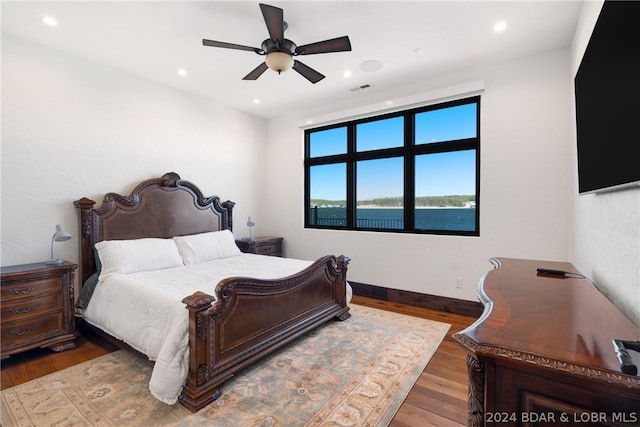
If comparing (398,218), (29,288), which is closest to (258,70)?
(398,218)

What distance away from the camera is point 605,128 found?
1.44 meters

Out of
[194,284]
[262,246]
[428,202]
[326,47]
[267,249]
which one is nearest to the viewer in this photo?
[326,47]

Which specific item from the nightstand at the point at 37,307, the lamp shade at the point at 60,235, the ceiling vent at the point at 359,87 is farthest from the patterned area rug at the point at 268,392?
the ceiling vent at the point at 359,87

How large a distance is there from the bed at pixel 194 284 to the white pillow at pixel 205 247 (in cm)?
1

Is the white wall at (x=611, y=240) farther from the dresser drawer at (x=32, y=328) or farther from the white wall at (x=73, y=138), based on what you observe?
the white wall at (x=73, y=138)

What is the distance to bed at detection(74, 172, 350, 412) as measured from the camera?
2.00m

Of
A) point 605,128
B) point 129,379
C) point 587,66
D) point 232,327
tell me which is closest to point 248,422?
point 232,327

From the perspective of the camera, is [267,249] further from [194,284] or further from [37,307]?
[37,307]

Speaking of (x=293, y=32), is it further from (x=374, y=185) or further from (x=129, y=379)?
(x=129, y=379)

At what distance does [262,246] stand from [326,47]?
3234mm

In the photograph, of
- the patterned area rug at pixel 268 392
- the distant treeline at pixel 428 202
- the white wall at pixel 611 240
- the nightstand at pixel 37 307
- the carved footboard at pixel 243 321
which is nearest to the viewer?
the white wall at pixel 611 240

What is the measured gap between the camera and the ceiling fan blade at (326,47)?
2.32m

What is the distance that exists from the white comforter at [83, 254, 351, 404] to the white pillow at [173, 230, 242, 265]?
0.31 metres

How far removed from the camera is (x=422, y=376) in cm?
231
